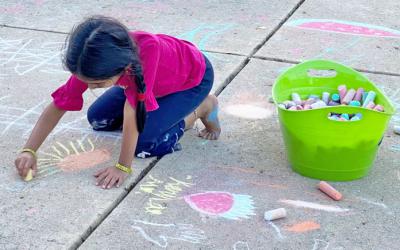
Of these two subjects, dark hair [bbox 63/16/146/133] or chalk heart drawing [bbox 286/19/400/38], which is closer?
dark hair [bbox 63/16/146/133]

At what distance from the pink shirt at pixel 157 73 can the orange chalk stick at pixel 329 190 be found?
73 cm

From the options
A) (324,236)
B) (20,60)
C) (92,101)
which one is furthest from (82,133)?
(324,236)

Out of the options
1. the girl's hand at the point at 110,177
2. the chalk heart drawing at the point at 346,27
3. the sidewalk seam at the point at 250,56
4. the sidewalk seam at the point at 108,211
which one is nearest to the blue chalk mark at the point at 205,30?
the sidewalk seam at the point at 250,56

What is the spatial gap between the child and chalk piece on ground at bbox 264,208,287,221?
0.61 meters

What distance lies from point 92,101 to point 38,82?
0.39 metres

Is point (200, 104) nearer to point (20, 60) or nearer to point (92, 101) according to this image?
point (92, 101)

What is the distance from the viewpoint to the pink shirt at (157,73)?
2740 millimetres

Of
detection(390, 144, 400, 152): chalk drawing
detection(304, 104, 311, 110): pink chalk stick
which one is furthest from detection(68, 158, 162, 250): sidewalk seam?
detection(390, 144, 400, 152): chalk drawing

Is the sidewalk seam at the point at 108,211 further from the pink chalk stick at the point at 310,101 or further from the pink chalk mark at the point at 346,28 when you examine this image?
the pink chalk mark at the point at 346,28

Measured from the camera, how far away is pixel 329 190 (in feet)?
8.84

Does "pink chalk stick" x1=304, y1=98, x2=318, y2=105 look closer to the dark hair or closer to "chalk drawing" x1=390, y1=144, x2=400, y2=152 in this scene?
"chalk drawing" x1=390, y1=144, x2=400, y2=152

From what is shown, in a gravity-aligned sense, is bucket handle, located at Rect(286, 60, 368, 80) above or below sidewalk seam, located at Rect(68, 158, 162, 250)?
above

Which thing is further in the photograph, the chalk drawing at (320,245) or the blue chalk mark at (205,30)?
the blue chalk mark at (205,30)

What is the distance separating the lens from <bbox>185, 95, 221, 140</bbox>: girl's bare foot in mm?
3185
